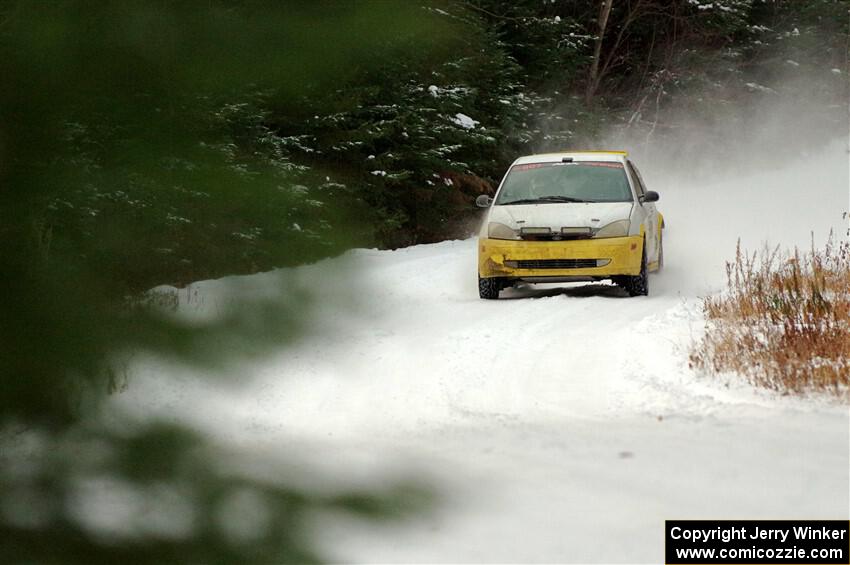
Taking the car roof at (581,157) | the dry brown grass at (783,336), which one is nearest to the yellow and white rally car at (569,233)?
the car roof at (581,157)

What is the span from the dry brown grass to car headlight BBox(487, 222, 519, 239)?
9.37 feet

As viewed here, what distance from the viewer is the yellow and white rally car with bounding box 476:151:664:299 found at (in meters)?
11.9

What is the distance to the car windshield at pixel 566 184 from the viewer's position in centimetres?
1274

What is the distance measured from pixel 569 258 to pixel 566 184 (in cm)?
154

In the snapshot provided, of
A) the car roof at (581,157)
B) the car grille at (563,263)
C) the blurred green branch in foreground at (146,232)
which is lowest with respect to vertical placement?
the car grille at (563,263)

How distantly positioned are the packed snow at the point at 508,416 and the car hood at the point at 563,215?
0.94 metres

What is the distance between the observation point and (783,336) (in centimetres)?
799

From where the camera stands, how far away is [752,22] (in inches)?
1570

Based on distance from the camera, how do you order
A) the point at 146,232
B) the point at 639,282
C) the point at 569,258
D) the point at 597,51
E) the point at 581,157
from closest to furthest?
the point at 146,232, the point at 569,258, the point at 639,282, the point at 581,157, the point at 597,51

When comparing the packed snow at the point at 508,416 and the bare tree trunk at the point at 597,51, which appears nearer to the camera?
the packed snow at the point at 508,416

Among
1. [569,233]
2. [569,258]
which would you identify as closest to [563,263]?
[569,258]

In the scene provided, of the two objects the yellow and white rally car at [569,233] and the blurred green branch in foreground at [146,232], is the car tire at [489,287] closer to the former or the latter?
the yellow and white rally car at [569,233]

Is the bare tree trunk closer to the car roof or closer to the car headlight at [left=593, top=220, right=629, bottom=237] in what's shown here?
the car roof

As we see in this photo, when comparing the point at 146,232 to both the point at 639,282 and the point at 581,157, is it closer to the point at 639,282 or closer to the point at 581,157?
the point at 639,282
